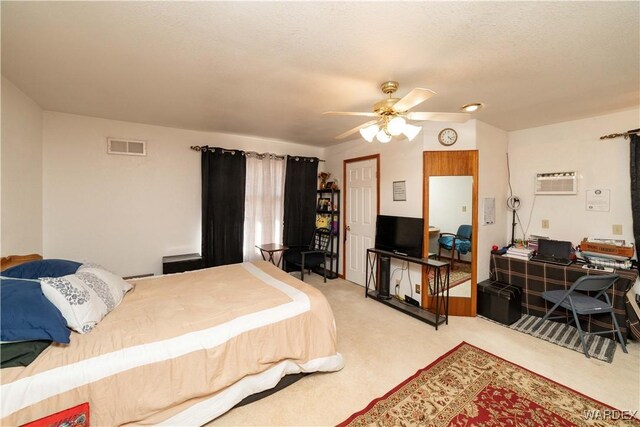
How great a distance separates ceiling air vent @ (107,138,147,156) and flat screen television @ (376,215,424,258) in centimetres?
348

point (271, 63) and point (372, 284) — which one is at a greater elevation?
point (271, 63)

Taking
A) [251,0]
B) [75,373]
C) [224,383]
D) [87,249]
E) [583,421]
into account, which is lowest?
[583,421]

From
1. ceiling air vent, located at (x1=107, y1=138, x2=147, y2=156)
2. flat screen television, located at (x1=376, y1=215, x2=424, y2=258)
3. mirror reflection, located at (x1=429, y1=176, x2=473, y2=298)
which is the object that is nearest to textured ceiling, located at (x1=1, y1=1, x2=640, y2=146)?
ceiling air vent, located at (x1=107, y1=138, x2=147, y2=156)

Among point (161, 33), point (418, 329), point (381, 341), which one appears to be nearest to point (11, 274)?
point (161, 33)

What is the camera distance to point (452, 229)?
131 inches

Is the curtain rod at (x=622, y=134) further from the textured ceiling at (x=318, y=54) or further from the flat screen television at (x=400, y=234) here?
the flat screen television at (x=400, y=234)

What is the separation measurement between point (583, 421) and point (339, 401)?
166 centimetres

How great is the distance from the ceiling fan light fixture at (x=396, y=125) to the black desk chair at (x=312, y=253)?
2.85 meters

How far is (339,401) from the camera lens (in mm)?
1849

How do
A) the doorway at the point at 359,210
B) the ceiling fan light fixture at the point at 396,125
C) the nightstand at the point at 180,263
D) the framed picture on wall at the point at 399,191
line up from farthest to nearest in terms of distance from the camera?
the doorway at the point at 359,210, the framed picture on wall at the point at 399,191, the nightstand at the point at 180,263, the ceiling fan light fixture at the point at 396,125

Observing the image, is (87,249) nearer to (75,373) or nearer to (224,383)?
(75,373)

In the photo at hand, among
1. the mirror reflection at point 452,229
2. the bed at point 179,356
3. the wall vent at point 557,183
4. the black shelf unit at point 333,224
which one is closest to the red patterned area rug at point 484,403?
the bed at point 179,356

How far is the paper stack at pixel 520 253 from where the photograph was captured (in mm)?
3230

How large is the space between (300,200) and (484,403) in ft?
12.1
